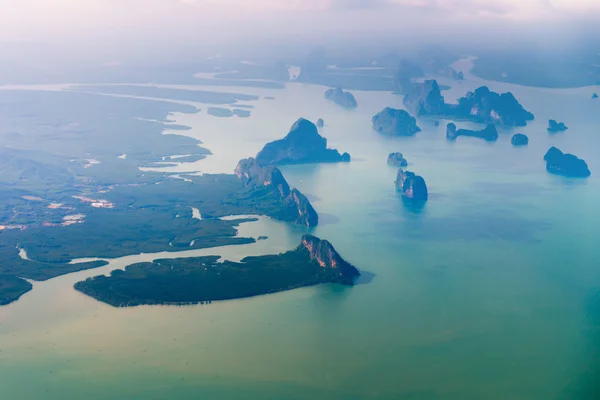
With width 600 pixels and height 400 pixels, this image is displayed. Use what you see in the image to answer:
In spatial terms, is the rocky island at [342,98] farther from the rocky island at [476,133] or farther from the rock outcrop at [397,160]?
the rock outcrop at [397,160]

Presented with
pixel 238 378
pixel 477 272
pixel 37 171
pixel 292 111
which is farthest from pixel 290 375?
pixel 292 111

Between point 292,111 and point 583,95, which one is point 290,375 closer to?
point 292,111

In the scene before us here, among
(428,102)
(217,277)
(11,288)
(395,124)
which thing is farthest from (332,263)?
(428,102)

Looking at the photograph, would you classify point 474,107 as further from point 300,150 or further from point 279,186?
point 279,186

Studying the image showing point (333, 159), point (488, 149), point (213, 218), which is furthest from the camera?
point (488, 149)

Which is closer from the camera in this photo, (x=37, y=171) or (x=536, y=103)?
(x=37, y=171)

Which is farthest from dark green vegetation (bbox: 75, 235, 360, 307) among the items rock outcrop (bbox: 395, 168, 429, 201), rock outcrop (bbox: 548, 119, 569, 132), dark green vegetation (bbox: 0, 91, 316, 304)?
rock outcrop (bbox: 548, 119, 569, 132)

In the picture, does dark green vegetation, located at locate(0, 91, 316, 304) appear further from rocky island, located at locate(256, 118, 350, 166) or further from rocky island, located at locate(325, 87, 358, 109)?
rocky island, located at locate(325, 87, 358, 109)
